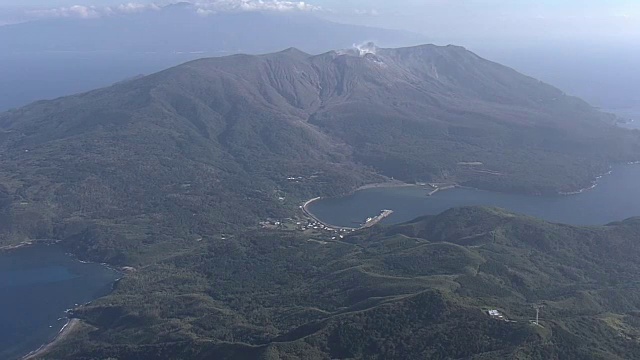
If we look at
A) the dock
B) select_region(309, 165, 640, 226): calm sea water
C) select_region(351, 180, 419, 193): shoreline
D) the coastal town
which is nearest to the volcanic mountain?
select_region(351, 180, 419, 193): shoreline

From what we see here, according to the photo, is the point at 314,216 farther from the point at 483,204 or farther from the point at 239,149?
the point at 239,149

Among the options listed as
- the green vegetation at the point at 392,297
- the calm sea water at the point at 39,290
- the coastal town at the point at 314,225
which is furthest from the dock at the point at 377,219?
the calm sea water at the point at 39,290

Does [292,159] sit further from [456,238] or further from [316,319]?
[316,319]

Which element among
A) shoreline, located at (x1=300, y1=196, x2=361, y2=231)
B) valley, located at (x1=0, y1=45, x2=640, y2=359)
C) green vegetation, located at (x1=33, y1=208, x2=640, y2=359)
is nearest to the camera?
green vegetation, located at (x1=33, y1=208, x2=640, y2=359)

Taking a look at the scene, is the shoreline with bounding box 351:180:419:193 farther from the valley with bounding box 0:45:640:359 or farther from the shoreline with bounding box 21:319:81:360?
the shoreline with bounding box 21:319:81:360

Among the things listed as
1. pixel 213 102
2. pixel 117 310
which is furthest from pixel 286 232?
pixel 213 102
